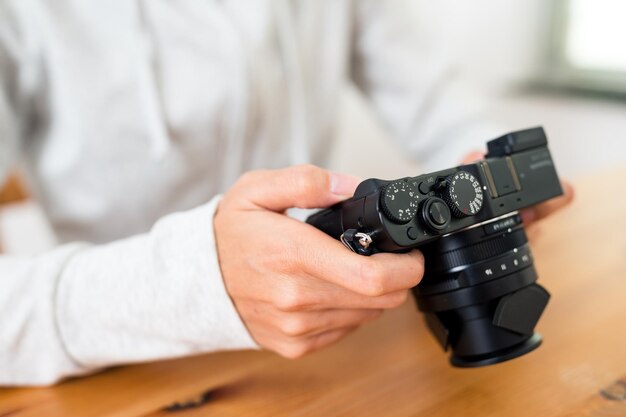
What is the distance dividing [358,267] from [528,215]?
0.22 meters

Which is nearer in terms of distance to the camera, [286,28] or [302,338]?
[302,338]

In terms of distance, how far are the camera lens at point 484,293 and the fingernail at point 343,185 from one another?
0.20 feet

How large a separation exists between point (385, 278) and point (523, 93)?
5.19ft

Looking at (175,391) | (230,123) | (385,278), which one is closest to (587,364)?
(385,278)

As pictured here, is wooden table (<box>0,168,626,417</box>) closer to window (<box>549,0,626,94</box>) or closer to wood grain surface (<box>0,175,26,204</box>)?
wood grain surface (<box>0,175,26,204</box>)

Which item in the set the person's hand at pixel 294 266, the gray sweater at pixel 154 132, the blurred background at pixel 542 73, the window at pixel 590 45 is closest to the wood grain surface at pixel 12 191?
the gray sweater at pixel 154 132

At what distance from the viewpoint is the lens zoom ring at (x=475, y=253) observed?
1.25ft

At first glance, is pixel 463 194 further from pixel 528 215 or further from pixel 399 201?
pixel 528 215

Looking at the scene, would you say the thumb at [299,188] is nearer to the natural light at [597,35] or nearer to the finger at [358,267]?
the finger at [358,267]

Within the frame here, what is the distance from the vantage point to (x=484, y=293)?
15.3 inches

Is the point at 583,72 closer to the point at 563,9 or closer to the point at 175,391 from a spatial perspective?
the point at 563,9

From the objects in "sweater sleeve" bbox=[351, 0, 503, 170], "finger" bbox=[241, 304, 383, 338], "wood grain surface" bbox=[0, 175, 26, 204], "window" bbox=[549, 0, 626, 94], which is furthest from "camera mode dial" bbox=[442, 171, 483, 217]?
"window" bbox=[549, 0, 626, 94]

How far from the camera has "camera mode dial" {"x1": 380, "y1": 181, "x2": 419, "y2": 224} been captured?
334 mm

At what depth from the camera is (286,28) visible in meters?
0.72
